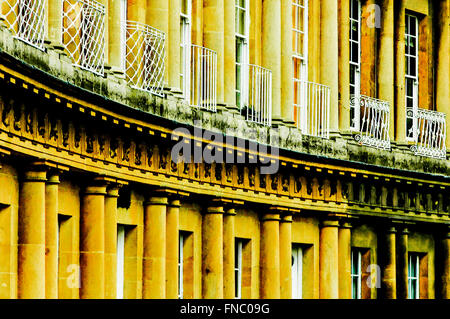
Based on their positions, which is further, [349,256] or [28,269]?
[349,256]

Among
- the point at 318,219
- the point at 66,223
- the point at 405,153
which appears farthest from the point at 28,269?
the point at 405,153

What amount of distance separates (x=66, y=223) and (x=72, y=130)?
1908 millimetres

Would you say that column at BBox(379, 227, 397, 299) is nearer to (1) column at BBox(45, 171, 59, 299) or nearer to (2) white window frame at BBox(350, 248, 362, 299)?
(2) white window frame at BBox(350, 248, 362, 299)

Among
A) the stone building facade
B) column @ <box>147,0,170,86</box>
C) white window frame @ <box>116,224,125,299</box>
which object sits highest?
column @ <box>147,0,170,86</box>

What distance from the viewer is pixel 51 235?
→ 1118 inches

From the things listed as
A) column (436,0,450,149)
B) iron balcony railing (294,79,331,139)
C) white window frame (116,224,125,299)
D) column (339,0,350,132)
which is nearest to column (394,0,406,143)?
column (436,0,450,149)

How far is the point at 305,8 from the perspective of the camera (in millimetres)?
41000

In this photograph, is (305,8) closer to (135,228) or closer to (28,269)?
(135,228)

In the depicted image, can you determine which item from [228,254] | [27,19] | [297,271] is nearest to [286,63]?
[297,271]

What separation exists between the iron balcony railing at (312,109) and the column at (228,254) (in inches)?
167

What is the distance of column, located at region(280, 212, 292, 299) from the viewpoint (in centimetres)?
3878

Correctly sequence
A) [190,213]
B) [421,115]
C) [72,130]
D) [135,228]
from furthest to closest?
[421,115] → [190,213] → [135,228] → [72,130]

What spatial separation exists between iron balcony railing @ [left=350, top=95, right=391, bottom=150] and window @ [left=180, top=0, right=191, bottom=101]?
25.4 ft

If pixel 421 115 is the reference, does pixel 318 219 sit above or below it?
below
